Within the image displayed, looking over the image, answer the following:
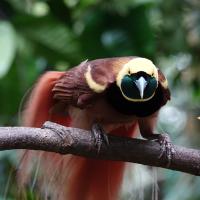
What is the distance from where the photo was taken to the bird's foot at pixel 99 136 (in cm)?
158

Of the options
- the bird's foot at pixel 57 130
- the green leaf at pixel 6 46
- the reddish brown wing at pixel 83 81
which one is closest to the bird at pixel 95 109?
the reddish brown wing at pixel 83 81

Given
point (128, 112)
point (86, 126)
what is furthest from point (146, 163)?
point (86, 126)

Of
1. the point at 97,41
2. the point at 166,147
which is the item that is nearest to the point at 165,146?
the point at 166,147

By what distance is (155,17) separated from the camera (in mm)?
2975

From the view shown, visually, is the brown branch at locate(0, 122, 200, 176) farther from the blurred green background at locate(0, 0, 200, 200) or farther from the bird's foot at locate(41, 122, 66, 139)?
the blurred green background at locate(0, 0, 200, 200)

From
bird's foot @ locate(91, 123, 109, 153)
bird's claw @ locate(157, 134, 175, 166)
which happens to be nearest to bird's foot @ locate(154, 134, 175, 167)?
bird's claw @ locate(157, 134, 175, 166)

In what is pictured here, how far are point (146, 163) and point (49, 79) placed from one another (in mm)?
448

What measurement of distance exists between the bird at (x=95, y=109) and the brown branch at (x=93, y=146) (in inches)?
1.2

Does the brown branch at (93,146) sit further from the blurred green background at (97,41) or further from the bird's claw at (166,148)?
the blurred green background at (97,41)

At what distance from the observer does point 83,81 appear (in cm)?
173

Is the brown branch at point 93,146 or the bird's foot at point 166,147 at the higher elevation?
the bird's foot at point 166,147

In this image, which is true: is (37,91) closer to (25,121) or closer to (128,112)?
(25,121)

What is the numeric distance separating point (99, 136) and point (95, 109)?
6.0 inches

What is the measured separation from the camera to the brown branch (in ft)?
4.56
